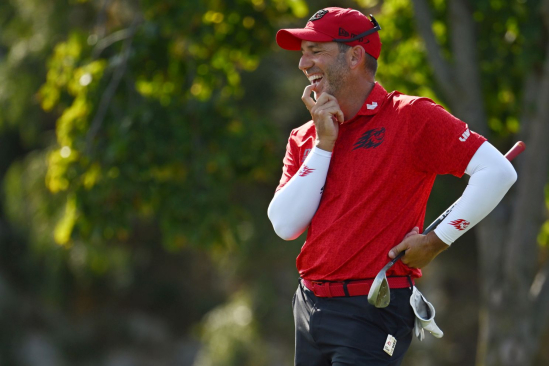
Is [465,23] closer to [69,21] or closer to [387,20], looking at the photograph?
[387,20]

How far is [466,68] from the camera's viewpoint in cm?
633

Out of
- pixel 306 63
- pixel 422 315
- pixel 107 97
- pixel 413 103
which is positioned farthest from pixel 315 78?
pixel 107 97

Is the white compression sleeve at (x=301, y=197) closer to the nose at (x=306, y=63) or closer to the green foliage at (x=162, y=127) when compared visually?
the nose at (x=306, y=63)

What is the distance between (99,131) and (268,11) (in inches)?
80.5

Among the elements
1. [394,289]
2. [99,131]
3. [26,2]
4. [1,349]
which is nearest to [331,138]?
[394,289]

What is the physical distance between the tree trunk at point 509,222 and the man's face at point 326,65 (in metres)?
3.59

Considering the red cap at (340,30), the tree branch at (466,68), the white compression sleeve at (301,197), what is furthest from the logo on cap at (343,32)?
the tree branch at (466,68)

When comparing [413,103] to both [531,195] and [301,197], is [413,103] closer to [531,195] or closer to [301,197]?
[301,197]

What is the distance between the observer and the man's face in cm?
286

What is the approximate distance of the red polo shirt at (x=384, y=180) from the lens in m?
2.68

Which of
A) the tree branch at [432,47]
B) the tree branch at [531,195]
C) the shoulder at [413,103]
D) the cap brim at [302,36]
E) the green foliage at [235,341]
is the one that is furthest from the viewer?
the green foliage at [235,341]

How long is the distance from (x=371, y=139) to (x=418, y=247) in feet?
1.40

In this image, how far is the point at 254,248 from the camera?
33.8ft

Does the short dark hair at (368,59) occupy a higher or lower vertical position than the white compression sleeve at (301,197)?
higher
